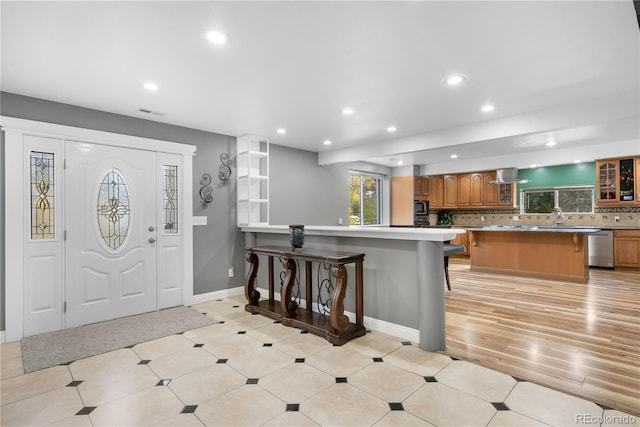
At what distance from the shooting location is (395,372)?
260cm

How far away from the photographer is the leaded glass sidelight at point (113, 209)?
3869 millimetres

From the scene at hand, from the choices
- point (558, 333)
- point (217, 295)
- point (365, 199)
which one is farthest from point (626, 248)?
point (217, 295)

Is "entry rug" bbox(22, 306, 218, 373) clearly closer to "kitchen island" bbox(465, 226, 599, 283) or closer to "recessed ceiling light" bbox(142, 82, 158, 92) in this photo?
"recessed ceiling light" bbox(142, 82, 158, 92)

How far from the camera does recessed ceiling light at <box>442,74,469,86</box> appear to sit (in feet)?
9.66

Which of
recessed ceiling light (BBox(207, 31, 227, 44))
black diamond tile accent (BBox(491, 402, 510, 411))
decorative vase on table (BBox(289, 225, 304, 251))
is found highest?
recessed ceiling light (BBox(207, 31, 227, 44))

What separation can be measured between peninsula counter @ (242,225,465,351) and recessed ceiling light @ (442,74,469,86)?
1378mm

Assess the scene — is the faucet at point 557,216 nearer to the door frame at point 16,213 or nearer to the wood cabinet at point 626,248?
the wood cabinet at point 626,248

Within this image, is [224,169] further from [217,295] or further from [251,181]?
[217,295]

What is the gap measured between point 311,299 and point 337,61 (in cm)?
267

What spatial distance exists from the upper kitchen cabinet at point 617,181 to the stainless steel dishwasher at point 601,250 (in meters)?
0.73

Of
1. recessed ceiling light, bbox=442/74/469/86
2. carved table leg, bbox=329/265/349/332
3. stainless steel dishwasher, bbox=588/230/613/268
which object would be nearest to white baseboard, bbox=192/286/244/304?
carved table leg, bbox=329/265/349/332

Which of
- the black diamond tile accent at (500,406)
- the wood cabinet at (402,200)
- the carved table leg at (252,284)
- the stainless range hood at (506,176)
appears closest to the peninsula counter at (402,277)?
the black diamond tile accent at (500,406)

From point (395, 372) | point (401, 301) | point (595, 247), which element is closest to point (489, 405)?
point (395, 372)

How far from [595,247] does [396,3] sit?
7591mm
